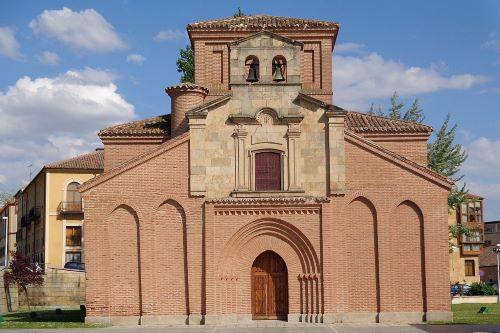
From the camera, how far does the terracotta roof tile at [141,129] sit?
98.0ft

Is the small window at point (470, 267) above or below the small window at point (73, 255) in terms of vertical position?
below

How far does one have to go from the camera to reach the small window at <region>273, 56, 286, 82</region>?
88.2 feet

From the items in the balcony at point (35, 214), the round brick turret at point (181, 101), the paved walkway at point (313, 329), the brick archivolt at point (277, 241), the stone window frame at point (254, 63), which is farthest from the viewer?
the balcony at point (35, 214)

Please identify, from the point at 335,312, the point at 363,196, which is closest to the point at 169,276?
the point at 335,312

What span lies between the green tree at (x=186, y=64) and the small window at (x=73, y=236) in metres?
17.1

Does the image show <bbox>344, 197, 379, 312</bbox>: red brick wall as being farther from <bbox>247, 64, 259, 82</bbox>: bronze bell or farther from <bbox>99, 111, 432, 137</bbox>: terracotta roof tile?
<bbox>247, 64, 259, 82</bbox>: bronze bell

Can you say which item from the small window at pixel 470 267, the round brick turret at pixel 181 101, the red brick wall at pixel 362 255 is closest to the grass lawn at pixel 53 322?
the round brick turret at pixel 181 101

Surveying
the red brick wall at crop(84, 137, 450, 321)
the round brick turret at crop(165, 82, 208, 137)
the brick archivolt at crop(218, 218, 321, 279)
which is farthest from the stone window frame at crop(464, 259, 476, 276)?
the brick archivolt at crop(218, 218, 321, 279)

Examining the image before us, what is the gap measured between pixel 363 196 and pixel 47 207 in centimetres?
3617

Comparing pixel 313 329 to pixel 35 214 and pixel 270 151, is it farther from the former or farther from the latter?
pixel 35 214

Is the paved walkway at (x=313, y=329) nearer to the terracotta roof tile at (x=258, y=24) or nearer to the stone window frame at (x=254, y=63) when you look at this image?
the stone window frame at (x=254, y=63)

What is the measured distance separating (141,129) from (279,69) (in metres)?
7.16

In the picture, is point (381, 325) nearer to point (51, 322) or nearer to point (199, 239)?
point (199, 239)

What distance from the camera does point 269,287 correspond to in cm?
2619
